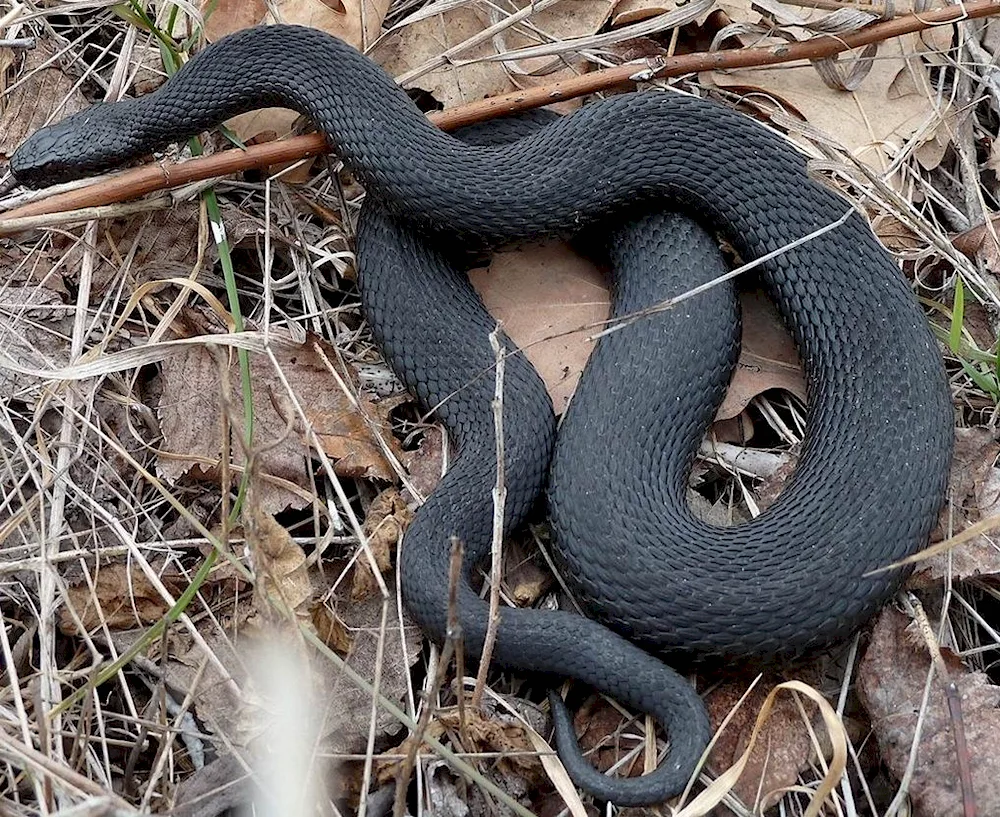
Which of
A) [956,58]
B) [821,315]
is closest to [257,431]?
[821,315]

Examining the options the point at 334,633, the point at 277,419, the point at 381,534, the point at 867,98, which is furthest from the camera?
the point at 867,98

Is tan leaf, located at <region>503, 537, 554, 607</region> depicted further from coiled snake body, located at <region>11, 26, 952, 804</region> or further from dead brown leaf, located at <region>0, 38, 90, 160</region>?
dead brown leaf, located at <region>0, 38, 90, 160</region>

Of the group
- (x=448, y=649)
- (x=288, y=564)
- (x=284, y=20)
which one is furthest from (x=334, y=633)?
(x=284, y=20)

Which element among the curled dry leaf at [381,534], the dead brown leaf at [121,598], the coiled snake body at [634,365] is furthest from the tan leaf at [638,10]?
the dead brown leaf at [121,598]

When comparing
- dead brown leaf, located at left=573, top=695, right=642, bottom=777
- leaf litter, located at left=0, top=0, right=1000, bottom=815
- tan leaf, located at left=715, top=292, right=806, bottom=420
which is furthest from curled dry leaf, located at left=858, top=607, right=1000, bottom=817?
tan leaf, located at left=715, top=292, right=806, bottom=420

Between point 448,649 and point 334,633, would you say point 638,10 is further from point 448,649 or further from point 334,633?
point 448,649

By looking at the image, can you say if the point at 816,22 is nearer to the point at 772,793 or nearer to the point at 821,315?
the point at 821,315
